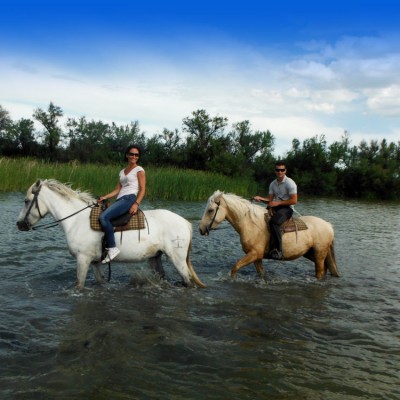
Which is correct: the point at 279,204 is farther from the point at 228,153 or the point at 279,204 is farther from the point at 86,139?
the point at 86,139

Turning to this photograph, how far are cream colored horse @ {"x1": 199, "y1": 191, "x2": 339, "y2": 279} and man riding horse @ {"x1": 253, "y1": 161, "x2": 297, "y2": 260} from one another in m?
0.17

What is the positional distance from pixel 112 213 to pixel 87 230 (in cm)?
55

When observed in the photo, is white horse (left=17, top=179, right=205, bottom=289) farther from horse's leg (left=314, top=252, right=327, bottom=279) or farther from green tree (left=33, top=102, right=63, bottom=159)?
green tree (left=33, top=102, right=63, bottom=159)

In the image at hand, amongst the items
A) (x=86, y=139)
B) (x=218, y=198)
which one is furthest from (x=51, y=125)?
(x=218, y=198)

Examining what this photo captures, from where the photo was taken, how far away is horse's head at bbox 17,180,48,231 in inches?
277

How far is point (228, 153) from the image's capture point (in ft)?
162

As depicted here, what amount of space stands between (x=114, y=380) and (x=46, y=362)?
890mm

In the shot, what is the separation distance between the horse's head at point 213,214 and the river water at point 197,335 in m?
1.17

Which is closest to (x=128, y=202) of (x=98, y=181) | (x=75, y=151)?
(x=98, y=181)

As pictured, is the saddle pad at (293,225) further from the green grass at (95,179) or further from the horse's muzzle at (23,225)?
the green grass at (95,179)

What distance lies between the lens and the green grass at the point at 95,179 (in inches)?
850

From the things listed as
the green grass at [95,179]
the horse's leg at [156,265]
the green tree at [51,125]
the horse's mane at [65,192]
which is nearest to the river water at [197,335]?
the horse's leg at [156,265]

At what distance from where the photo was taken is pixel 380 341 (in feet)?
18.5

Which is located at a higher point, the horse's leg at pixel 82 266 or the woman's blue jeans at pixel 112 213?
the woman's blue jeans at pixel 112 213
